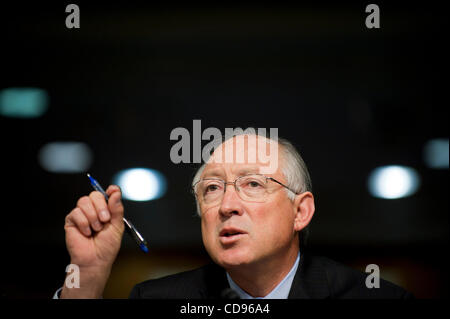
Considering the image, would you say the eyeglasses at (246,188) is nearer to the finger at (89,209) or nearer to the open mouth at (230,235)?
the open mouth at (230,235)

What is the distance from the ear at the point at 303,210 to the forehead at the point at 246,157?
137 mm

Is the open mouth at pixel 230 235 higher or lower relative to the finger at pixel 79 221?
lower

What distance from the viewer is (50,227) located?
108 inches

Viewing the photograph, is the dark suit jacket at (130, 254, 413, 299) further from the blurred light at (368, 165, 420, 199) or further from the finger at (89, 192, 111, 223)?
the blurred light at (368, 165, 420, 199)

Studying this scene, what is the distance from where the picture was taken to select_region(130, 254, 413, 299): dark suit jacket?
1.60 metres

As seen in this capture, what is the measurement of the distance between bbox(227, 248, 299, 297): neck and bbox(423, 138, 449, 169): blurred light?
1541 mm

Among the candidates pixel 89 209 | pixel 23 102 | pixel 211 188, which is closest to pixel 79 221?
pixel 89 209

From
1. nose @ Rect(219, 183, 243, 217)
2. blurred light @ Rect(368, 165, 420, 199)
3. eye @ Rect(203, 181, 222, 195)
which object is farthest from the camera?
blurred light @ Rect(368, 165, 420, 199)

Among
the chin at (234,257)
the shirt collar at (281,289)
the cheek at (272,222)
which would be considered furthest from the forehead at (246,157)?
the shirt collar at (281,289)

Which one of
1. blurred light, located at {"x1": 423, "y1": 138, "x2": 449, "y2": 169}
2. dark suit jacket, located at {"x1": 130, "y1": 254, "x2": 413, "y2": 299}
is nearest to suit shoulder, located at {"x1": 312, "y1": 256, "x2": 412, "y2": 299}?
dark suit jacket, located at {"x1": 130, "y1": 254, "x2": 413, "y2": 299}

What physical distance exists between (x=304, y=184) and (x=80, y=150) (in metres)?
1.43

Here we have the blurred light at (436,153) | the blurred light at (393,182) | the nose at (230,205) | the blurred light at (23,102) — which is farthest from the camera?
the blurred light at (393,182)

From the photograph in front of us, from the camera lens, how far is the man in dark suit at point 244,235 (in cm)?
145

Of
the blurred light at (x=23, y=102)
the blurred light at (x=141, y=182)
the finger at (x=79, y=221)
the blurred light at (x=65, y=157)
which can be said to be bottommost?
the finger at (x=79, y=221)
